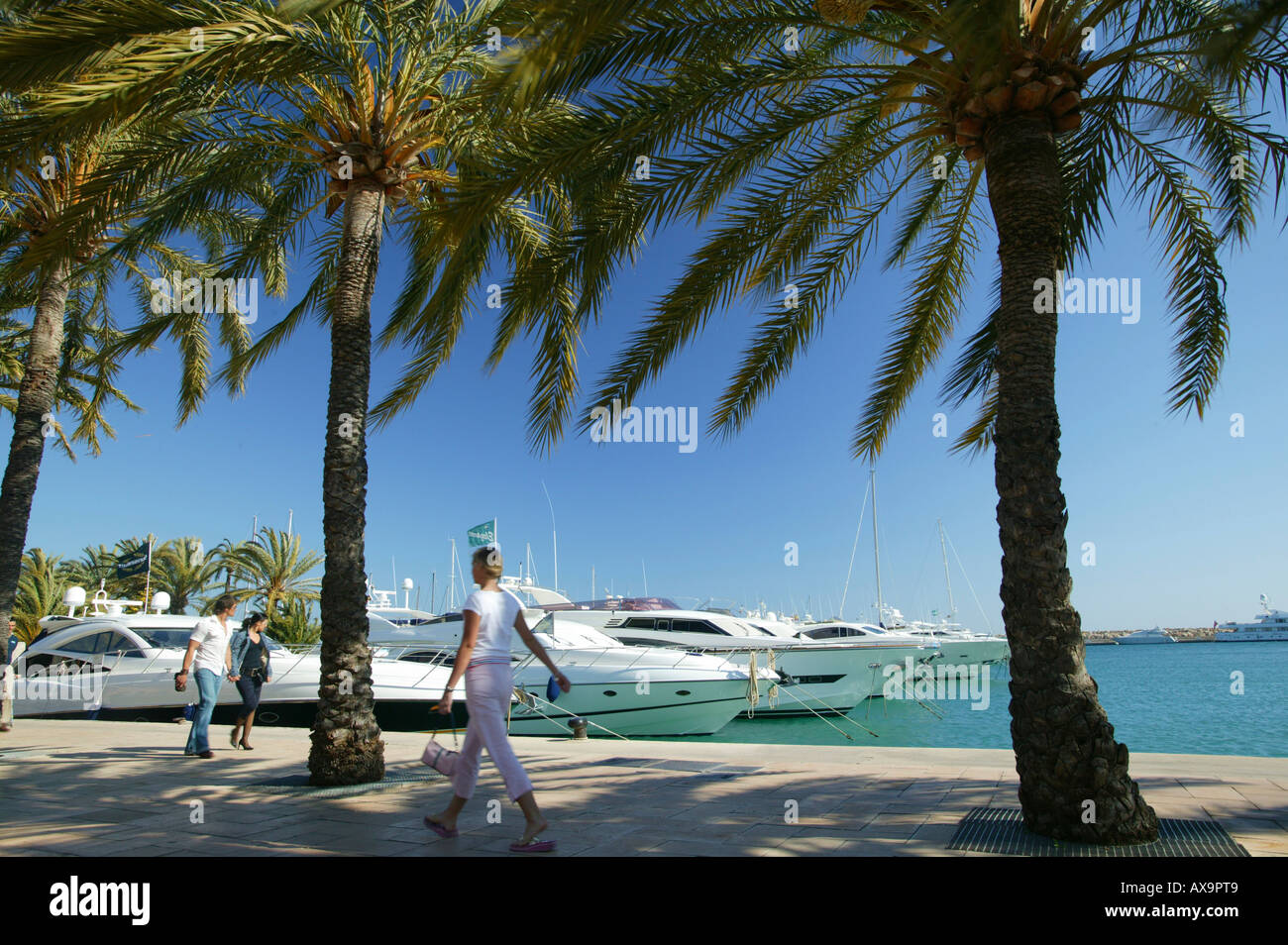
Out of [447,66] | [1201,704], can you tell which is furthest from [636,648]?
[1201,704]

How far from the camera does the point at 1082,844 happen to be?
4.73m

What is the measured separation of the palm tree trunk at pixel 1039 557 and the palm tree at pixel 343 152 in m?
3.75

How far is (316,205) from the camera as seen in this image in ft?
32.2

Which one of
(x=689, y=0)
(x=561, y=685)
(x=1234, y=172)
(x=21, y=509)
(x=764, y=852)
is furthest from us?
(x=21, y=509)

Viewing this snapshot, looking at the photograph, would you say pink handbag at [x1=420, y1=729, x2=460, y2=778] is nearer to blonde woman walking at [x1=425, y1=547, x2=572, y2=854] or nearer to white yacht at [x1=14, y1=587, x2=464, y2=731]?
blonde woman walking at [x1=425, y1=547, x2=572, y2=854]

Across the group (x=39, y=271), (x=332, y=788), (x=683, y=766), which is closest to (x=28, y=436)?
(x=39, y=271)

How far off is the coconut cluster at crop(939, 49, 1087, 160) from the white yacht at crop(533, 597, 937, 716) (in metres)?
13.9

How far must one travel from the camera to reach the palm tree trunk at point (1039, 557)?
15.8 ft

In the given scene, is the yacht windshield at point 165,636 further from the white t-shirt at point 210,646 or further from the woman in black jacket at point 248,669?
the white t-shirt at point 210,646

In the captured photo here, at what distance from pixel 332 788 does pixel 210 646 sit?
3423mm

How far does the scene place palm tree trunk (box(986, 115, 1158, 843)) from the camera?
4.82m

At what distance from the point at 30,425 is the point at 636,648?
11.7 metres
